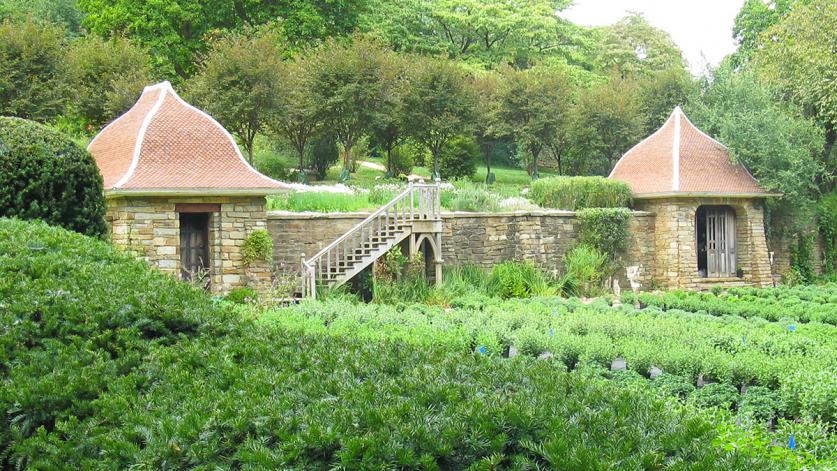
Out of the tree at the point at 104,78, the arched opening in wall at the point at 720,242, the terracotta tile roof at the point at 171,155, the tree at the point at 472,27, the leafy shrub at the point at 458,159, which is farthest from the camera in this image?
the tree at the point at 472,27

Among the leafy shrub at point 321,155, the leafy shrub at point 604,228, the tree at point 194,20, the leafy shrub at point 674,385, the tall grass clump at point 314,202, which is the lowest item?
the leafy shrub at point 674,385

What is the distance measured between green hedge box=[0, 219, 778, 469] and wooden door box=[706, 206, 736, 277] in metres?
17.9

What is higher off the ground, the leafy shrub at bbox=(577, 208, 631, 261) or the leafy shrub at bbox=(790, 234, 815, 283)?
the leafy shrub at bbox=(577, 208, 631, 261)

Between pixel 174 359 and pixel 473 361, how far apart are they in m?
1.82

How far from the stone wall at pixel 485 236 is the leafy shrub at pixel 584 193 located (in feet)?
2.45

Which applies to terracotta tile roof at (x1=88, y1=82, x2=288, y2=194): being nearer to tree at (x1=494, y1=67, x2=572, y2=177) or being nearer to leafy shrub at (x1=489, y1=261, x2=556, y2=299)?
leafy shrub at (x1=489, y1=261, x2=556, y2=299)

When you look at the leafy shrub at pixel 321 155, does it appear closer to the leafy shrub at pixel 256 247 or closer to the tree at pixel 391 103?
the tree at pixel 391 103

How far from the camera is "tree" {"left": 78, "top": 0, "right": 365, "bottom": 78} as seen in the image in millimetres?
30125

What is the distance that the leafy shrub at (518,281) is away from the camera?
1762cm

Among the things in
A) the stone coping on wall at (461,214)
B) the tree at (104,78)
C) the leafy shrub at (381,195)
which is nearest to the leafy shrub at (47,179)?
the stone coping on wall at (461,214)

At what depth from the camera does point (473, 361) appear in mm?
4762

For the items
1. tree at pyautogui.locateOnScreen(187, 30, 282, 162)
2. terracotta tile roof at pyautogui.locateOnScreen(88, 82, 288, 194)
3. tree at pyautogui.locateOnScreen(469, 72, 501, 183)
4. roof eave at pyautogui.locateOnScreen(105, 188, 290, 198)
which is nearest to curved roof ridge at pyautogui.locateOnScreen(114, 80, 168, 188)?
terracotta tile roof at pyautogui.locateOnScreen(88, 82, 288, 194)

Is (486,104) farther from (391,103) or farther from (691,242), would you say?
(691,242)

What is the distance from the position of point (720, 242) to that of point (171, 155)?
14082 millimetres
